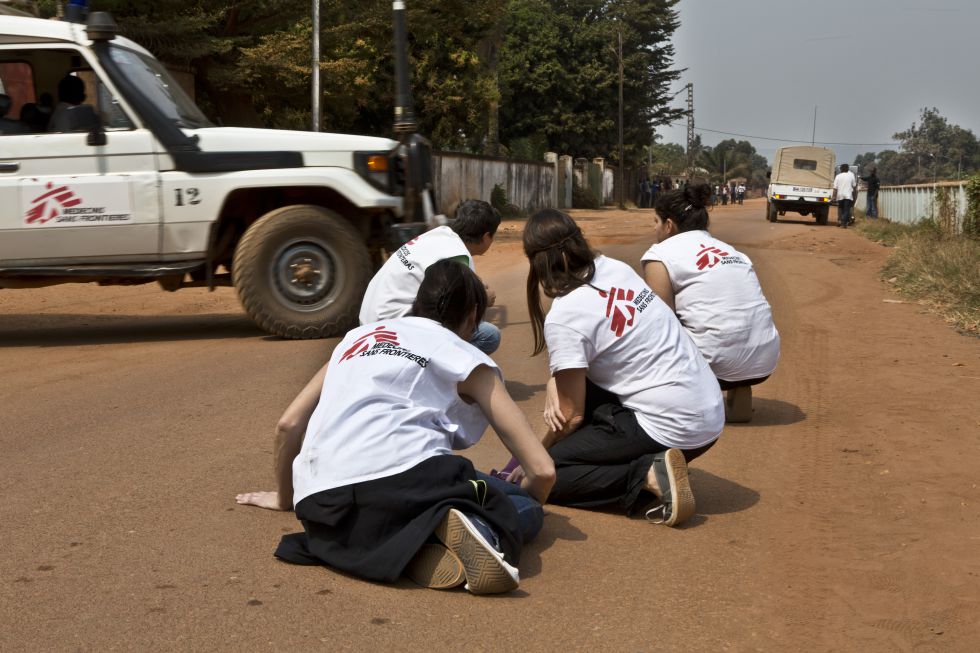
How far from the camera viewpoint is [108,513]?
179 inches

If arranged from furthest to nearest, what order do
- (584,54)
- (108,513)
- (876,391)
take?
(584,54) < (876,391) < (108,513)

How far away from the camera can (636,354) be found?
4684mm

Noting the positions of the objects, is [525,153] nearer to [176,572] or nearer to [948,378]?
[948,378]

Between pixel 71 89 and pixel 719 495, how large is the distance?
6.43 metres

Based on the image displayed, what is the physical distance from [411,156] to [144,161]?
2166 mm

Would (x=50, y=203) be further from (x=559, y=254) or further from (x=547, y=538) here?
(x=547, y=538)

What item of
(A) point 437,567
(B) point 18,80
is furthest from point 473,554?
(B) point 18,80

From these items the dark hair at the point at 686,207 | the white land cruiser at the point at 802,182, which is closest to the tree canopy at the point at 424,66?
the white land cruiser at the point at 802,182

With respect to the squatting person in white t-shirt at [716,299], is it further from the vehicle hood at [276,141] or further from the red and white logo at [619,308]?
the vehicle hood at [276,141]

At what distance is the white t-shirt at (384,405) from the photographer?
370 centimetres

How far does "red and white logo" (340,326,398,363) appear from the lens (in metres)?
3.79

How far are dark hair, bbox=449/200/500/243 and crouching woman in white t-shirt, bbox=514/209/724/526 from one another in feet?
5.25

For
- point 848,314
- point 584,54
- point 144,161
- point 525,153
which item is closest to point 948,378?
point 848,314

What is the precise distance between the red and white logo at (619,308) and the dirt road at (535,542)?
0.82 meters
